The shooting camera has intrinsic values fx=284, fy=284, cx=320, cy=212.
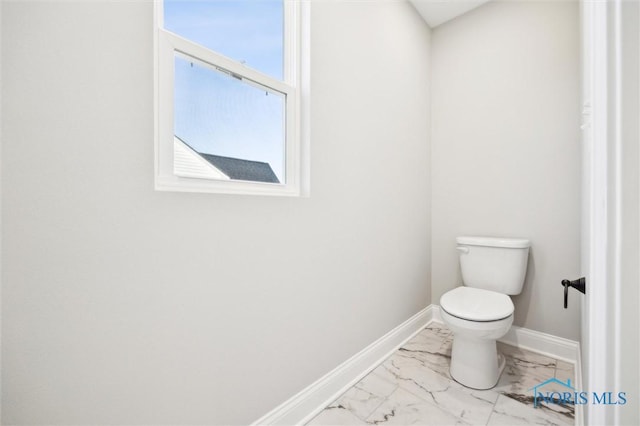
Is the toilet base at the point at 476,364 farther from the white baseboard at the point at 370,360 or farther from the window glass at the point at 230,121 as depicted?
the window glass at the point at 230,121

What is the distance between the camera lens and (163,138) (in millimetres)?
965

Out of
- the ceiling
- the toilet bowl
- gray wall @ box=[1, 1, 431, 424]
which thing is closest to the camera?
gray wall @ box=[1, 1, 431, 424]

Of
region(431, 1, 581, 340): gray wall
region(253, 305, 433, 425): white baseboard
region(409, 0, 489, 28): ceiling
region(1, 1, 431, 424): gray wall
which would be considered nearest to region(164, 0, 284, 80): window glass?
region(1, 1, 431, 424): gray wall

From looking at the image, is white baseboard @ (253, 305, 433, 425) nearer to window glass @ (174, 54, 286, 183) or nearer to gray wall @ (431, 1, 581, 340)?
gray wall @ (431, 1, 581, 340)

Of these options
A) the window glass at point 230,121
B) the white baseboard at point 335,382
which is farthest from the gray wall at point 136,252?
the window glass at point 230,121

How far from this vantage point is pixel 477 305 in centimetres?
161

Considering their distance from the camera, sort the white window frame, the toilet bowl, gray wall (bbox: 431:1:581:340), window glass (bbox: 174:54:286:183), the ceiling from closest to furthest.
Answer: the white window frame
window glass (bbox: 174:54:286:183)
the toilet bowl
gray wall (bbox: 431:1:581:340)
the ceiling

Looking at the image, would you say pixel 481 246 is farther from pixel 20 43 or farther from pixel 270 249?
pixel 20 43

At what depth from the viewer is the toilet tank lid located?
1.91 meters

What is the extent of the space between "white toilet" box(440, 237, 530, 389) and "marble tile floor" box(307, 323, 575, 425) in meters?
0.09

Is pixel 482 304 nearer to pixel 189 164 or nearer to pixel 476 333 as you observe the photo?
pixel 476 333

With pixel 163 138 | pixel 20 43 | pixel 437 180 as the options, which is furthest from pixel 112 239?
pixel 437 180

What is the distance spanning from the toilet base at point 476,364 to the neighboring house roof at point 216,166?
1423mm

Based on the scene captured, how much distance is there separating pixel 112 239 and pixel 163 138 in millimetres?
367
